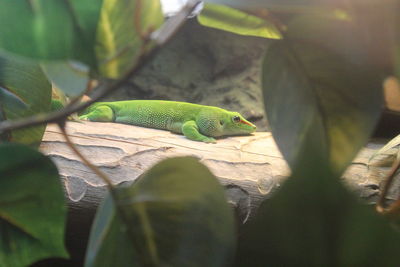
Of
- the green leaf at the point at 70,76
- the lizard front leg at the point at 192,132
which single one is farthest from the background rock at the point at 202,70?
the green leaf at the point at 70,76

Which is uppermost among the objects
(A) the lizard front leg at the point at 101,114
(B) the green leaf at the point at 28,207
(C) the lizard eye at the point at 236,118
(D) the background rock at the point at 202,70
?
(D) the background rock at the point at 202,70

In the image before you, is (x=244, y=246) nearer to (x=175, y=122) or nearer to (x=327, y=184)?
(x=327, y=184)

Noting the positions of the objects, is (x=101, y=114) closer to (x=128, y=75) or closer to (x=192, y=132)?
(x=192, y=132)

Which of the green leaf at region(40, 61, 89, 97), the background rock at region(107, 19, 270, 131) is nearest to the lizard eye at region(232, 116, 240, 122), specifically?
the background rock at region(107, 19, 270, 131)

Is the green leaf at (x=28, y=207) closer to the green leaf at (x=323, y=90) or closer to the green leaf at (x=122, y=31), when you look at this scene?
the green leaf at (x=122, y=31)

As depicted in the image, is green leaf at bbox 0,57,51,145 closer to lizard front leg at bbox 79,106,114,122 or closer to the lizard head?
lizard front leg at bbox 79,106,114,122

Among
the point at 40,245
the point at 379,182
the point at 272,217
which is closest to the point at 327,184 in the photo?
the point at 272,217

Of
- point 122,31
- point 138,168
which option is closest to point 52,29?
point 122,31
